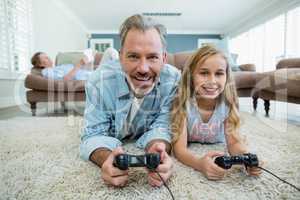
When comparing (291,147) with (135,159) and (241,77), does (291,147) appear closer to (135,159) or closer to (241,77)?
(135,159)

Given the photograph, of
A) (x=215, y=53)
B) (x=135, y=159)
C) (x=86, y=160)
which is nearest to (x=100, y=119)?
(x=86, y=160)

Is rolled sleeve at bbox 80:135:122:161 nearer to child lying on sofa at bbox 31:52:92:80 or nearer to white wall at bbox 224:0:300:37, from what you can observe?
child lying on sofa at bbox 31:52:92:80

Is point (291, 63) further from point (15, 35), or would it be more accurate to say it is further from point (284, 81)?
point (15, 35)

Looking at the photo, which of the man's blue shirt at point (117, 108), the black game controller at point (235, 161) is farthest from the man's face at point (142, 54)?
the black game controller at point (235, 161)

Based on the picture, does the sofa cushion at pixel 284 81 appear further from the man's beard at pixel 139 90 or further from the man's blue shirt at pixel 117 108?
the man's beard at pixel 139 90

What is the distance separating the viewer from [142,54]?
792 millimetres

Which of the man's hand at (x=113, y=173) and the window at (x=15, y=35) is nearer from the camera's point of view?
the man's hand at (x=113, y=173)

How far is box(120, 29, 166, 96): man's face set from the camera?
0.79 m

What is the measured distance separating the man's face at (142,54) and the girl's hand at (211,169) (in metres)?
0.34

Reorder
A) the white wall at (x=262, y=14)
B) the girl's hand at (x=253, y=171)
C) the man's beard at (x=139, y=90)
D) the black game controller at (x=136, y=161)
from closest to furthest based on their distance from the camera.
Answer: the black game controller at (x=136, y=161) < the girl's hand at (x=253, y=171) < the man's beard at (x=139, y=90) < the white wall at (x=262, y=14)

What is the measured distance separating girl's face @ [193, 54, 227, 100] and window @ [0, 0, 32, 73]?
107 inches

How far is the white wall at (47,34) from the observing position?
3102 millimetres

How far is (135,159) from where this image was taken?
0.59m

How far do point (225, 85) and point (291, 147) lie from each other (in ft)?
1.43
